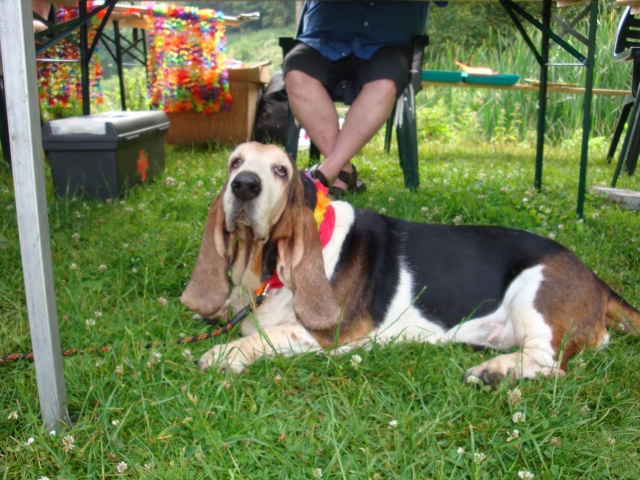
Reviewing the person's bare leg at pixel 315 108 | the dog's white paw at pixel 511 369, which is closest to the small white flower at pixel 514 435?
the dog's white paw at pixel 511 369

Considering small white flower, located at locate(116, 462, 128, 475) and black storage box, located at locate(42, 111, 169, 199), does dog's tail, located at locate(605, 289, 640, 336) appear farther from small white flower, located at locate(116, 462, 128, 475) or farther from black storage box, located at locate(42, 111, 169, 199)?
black storage box, located at locate(42, 111, 169, 199)

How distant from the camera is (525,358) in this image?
2.18 meters

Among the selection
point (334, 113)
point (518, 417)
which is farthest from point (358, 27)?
point (518, 417)

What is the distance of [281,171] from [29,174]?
94cm

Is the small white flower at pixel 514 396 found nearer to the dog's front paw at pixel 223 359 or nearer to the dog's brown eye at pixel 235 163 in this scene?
the dog's front paw at pixel 223 359

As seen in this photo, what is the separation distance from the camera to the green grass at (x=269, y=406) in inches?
63.6

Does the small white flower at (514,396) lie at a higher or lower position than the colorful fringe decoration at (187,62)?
lower

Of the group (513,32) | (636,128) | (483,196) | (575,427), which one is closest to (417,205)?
(483,196)

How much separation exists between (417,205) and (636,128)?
9.21 ft

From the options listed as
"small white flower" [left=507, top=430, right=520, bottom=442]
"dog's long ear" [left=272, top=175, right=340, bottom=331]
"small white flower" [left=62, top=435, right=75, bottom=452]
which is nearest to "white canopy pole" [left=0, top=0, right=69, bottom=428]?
"small white flower" [left=62, top=435, right=75, bottom=452]

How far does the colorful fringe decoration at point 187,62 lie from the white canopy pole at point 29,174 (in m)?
5.34

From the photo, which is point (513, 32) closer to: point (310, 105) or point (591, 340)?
point (310, 105)

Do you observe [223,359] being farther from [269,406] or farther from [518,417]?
[518,417]

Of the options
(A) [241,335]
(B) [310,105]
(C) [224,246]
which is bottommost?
(A) [241,335]
